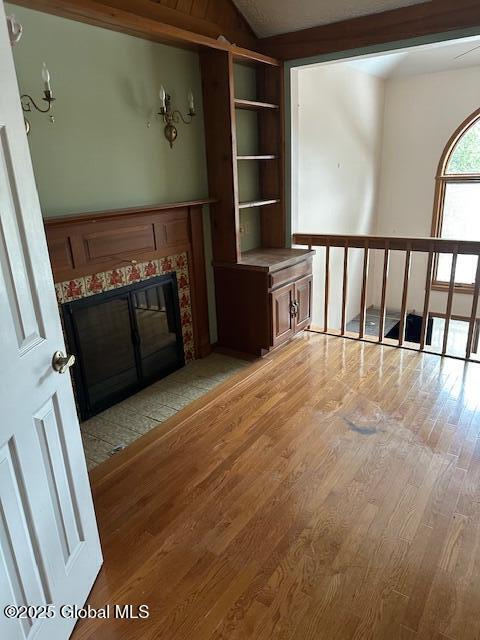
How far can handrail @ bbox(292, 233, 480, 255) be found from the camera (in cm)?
316

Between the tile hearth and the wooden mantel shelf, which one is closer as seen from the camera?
the wooden mantel shelf

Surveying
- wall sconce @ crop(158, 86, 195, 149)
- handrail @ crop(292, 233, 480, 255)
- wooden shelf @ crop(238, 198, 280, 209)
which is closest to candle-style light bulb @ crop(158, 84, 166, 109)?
wall sconce @ crop(158, 86, 195, 149)

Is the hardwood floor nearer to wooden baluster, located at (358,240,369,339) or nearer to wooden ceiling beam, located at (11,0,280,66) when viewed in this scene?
wooden baluster, located at (358,240,369,339)

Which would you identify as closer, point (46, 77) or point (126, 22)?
point (46, 77)

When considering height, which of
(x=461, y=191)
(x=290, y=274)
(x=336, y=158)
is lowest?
(x=290, y=274)

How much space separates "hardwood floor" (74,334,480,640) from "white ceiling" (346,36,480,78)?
14.0 ft

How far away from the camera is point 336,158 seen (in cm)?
527

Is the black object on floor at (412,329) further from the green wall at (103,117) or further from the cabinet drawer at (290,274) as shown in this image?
the green wall at (103,117)

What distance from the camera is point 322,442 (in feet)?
8.02

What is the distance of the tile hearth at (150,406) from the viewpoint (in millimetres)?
2514

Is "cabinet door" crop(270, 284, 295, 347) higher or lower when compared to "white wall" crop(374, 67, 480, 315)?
lower

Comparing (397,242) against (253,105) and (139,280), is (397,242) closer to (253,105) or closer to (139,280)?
(253,105)

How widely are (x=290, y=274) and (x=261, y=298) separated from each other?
359 mm

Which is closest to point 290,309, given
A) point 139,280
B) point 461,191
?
point 139,280
